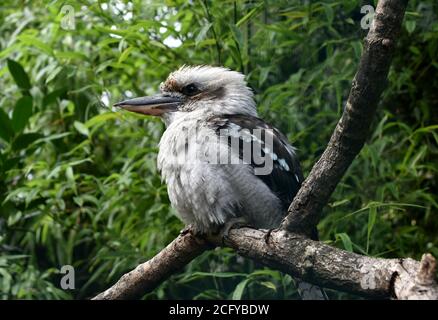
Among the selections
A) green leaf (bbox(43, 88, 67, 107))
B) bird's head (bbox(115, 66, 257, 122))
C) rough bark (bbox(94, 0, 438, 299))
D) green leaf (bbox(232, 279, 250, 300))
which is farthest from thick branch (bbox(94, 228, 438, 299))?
green leaf (bbox(43, 88, 67, 107))

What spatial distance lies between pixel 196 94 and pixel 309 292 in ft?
2.40

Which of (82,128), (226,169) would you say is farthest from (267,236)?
(82,128)

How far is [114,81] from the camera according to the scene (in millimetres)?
3008

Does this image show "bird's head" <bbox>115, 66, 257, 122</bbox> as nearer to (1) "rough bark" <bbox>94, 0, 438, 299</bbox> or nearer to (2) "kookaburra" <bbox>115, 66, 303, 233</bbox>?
(2) "kookaburra" <bbox>115, 66, 303, 233</bbox>

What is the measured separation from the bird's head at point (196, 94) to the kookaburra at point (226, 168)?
0.03 m

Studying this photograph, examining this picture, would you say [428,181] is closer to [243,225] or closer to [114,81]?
[243,225]

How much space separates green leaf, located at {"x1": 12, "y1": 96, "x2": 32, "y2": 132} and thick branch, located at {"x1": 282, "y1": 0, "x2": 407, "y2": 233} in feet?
4.35

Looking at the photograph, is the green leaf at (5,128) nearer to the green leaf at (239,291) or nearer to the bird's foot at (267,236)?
the green leaf at (239,291)

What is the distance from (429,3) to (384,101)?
1.43ft

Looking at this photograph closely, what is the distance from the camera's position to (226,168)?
2.03 metres

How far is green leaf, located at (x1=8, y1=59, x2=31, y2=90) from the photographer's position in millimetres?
2677

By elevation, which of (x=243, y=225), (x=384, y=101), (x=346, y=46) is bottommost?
(x=243, y=225)

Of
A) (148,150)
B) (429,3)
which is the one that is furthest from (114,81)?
(429,3)
